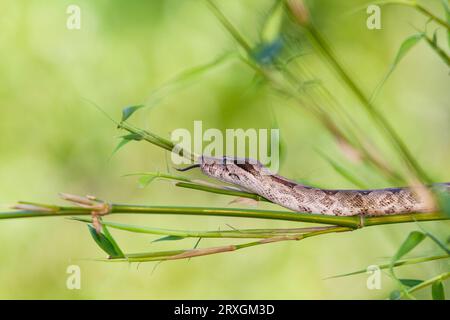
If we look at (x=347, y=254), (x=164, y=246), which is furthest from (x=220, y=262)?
(x=347, y=254)

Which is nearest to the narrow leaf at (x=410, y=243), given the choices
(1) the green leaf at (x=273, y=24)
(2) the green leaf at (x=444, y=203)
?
(2) the green leaf at (x=444, y=203)

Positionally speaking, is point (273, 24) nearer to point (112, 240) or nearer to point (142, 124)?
point (112, 240)

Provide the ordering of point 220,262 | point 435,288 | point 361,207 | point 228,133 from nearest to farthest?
1. point 435,288
2. point 361,207
3. point 228,133
4. point 220,262

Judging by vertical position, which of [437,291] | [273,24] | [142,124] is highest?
[142,124]

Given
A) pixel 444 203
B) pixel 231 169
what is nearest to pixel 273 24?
pixel 444 203

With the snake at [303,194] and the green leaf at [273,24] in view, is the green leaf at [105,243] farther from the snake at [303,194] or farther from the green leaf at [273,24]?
the snake at [303,194]

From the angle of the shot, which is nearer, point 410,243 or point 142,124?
point 410,243

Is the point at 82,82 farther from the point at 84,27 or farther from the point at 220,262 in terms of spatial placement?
the point at 220,262
